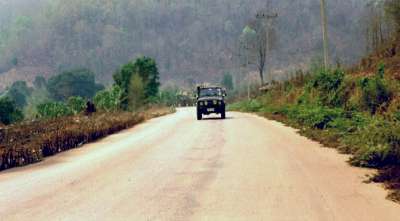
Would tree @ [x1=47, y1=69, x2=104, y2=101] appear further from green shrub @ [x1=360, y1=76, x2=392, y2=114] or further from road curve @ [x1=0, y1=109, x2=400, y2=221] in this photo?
road curve @ [x1=0, y1=109, x2=400, y2=221]

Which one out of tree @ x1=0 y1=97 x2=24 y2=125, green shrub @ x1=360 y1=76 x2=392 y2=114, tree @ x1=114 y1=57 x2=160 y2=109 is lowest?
tree @ x1=0 y1=97 x2=24 y2=125

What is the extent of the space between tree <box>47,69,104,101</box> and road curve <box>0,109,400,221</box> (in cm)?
15901

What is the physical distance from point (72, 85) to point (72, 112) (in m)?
124

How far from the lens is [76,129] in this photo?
24.5 meters

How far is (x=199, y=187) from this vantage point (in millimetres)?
10336

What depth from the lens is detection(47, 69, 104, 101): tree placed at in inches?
6791

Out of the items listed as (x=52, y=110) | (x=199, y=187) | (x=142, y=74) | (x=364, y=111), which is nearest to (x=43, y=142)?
(x=199, y=187)

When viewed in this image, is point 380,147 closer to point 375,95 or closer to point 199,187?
point 199,187

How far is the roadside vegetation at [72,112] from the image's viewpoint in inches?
781

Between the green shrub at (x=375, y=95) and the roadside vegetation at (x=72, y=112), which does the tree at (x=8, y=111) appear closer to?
the roadside vegetation at (x=72, y=112)

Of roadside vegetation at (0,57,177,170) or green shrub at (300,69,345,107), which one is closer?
roadside vegetation at (0,57,177,170)

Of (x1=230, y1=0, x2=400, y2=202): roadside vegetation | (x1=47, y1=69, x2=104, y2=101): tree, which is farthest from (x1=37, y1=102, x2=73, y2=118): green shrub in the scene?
(x1=47, y1=69, x2=104, y2=101): tree

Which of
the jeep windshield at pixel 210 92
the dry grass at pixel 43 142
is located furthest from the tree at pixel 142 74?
the dry grass at pixel 43 142

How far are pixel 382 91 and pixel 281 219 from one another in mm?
15415
